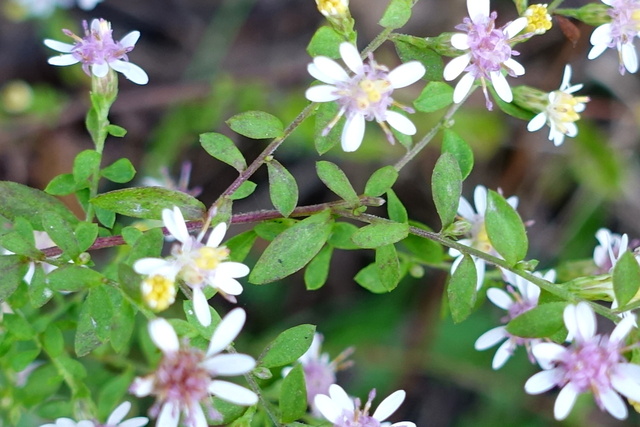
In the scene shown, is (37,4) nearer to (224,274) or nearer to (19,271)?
(19,271)

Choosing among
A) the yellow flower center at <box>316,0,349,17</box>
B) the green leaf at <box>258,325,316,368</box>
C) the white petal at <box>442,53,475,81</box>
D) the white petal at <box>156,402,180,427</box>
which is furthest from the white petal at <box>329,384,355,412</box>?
the yellow flower center at <box>316,0,349,17</box>

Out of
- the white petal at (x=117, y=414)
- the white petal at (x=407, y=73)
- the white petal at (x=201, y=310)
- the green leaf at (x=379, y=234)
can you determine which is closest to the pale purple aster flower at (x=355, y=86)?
the white petal at (x=407, y=73)

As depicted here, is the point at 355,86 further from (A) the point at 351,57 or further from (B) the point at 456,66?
(B) the point at 456,66

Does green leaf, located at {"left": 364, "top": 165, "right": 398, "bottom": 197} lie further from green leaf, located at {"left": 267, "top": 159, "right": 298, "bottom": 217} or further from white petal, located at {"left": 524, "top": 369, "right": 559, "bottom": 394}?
white petal, located at {"left": 524, "top": 369, "right": 559, "bottom": 394}

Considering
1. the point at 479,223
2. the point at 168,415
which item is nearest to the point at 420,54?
the point at 479,223

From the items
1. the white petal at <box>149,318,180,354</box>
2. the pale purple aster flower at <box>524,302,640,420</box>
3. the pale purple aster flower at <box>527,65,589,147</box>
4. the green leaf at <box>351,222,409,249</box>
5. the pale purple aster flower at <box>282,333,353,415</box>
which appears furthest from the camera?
the pale purple aster flower at <box>282,333,353,415</box>

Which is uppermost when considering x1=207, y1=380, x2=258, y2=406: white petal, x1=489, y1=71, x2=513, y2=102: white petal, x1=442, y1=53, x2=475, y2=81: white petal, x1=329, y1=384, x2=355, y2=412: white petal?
x1=442, y1=53, x2=475, y2=81: white petal
